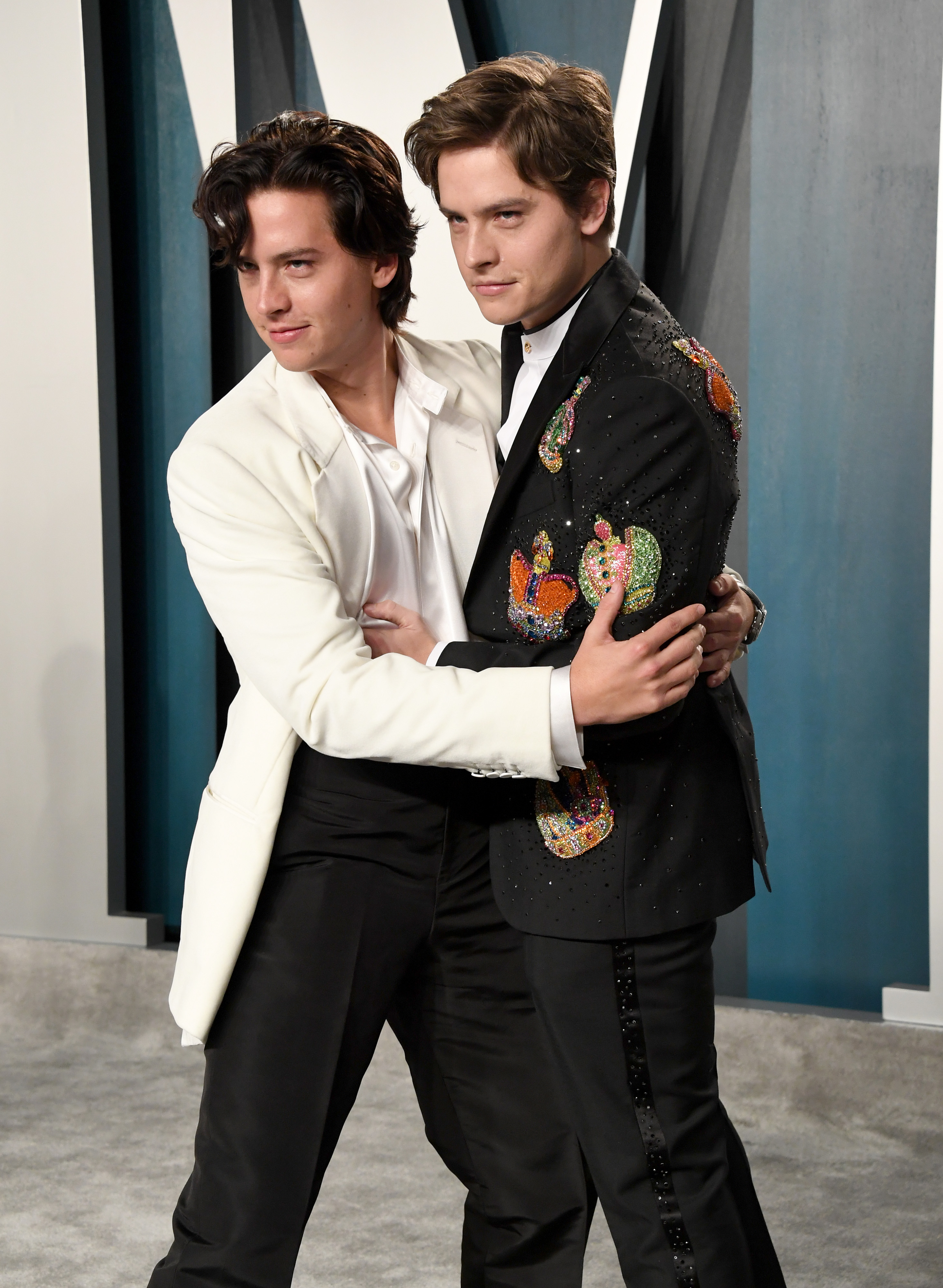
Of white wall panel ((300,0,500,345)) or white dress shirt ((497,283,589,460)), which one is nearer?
white dress shirt ((497,283,589,460))

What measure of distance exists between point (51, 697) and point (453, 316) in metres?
1.53

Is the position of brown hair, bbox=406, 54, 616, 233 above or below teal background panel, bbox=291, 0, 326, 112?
below

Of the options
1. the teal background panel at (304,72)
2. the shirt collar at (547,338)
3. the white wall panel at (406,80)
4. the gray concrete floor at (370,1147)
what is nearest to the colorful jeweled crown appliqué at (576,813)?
the shirt collar at (547,338)

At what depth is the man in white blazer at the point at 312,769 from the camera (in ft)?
5.19

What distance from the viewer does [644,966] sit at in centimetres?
148

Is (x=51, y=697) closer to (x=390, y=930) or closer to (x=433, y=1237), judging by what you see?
(x=433, y=1237)

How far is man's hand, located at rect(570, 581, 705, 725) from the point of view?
4.54 ft

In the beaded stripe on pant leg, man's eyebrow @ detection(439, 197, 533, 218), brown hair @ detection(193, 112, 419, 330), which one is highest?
brown hair @ detection(193, 112, 419, 330)

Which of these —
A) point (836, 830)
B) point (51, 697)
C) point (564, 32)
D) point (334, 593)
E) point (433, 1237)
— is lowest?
point (433, 1237)

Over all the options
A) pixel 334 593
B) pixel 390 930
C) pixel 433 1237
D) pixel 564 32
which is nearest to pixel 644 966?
pixel 390 930

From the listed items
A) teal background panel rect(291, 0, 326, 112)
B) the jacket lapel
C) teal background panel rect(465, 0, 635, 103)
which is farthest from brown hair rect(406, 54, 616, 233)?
teal background panel rect(291, 0, 326, 112)

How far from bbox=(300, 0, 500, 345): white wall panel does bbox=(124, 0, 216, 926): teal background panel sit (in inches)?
18.3

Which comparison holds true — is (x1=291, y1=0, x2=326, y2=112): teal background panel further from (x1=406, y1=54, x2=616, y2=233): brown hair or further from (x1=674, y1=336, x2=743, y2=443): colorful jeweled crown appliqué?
(x1=674, y1=336, x2=743, y2=443): colorful jeweled crown appliqué

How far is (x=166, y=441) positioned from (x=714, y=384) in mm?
2444
